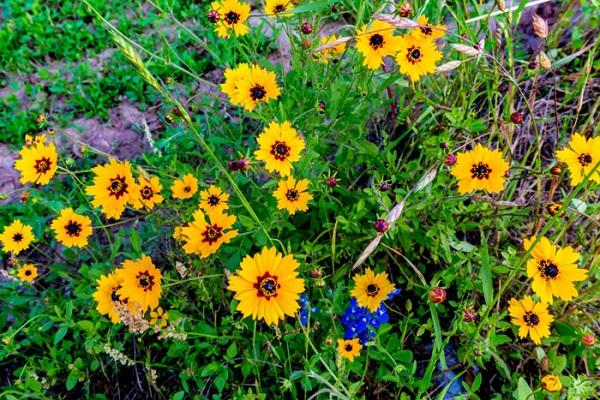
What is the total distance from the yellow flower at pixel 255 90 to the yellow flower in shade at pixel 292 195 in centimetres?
29

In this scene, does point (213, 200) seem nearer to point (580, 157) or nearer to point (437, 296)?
point (437, 296)

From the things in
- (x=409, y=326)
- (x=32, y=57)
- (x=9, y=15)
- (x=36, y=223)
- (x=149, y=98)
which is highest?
(x=9, y=15)

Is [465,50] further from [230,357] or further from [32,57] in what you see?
[32,57]

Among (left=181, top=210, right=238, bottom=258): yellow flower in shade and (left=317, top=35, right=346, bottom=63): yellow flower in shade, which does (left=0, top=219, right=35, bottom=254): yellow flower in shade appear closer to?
(left=181, top=210, right=238, bottom=258): yellow flower in shade

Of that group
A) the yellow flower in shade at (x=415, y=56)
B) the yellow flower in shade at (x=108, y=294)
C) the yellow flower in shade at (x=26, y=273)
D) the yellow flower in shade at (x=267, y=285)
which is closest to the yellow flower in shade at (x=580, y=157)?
the yellow flower in shade at (x=415, y=56)

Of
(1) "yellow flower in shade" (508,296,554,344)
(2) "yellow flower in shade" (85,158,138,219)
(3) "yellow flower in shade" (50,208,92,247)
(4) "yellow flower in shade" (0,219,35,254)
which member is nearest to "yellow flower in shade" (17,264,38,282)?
(4) "yellow flower in shade" (0,219,35,254)

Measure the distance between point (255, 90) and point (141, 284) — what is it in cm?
75

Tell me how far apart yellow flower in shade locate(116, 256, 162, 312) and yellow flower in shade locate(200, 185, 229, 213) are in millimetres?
255

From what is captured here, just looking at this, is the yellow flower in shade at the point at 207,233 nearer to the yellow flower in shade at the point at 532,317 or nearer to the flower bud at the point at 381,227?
the flower bud at the point at 381,227

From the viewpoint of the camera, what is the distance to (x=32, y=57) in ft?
11.1

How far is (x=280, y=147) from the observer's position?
5.35 feet

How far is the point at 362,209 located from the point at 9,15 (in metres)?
3.19

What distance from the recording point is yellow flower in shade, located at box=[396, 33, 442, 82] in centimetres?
171

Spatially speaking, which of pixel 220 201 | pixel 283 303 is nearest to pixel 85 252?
pixel 220 201
